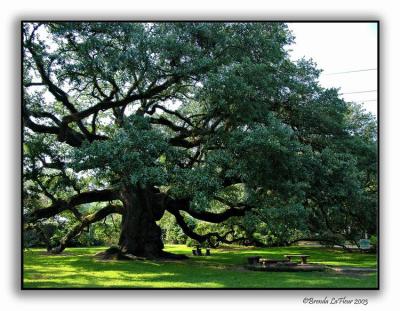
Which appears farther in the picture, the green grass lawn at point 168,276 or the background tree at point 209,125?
the background tree at point 209,125

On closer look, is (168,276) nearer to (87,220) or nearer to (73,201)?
(73,201)

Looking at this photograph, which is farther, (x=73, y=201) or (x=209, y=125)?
(x=73, y=201)

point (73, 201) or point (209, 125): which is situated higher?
point (209, 125)

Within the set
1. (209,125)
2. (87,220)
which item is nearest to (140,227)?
(87,220)

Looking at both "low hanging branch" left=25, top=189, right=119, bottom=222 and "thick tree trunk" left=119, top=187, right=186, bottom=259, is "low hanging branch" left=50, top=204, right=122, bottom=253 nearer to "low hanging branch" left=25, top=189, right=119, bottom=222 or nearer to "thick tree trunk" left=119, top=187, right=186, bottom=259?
"low hanging branch" left=25, top=189, right=119, bottom=222

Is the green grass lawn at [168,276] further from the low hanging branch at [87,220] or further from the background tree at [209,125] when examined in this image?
the low hanging branch at [87,220]

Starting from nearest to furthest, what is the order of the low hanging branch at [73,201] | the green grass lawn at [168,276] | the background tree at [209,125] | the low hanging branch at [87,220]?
1. the green grass lawn at [168,276]
2. the background tree at [209,125]
3. the low hanging branch at [73,201]
4. the low hanging branch at [87,220]

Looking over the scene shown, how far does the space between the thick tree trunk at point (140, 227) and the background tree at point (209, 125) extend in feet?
1.84

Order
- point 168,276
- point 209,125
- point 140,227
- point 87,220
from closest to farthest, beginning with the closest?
point 168,276
point 209,125
point 140,227
point 87,220

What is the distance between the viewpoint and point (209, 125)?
11039 millimetres

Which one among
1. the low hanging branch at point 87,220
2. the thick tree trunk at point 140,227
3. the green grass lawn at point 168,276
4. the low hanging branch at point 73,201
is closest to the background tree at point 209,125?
the low hanging branch at point 73,201

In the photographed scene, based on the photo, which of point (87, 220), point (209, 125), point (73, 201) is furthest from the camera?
point (87, 220)

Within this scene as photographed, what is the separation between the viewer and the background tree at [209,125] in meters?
8.99

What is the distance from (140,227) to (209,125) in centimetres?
377
